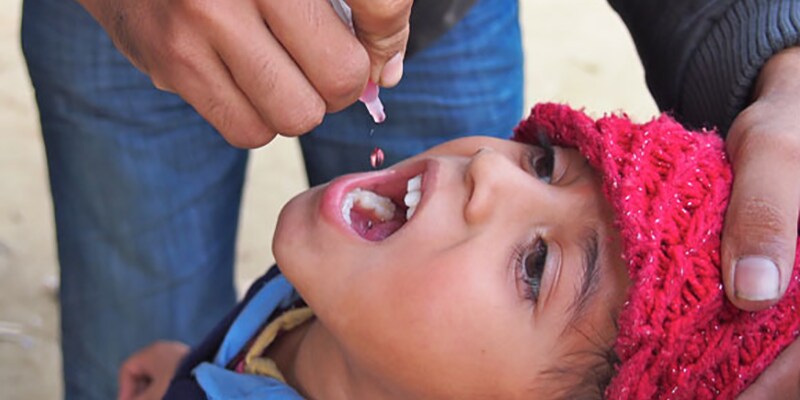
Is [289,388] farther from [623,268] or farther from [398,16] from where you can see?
[398,16]

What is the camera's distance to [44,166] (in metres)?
2.83

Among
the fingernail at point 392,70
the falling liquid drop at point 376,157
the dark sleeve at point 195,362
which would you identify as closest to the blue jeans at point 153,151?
the falling liquid drop at point 376,157

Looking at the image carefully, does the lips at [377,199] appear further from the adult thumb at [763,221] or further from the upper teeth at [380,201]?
the adult thumb at [763,221]

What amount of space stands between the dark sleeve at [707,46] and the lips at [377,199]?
0.39 m

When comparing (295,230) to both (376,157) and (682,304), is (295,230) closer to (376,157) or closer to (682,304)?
(376,157)

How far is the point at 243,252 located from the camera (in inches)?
106

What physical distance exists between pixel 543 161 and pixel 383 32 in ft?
1.30

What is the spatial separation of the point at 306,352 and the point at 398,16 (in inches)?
23.0

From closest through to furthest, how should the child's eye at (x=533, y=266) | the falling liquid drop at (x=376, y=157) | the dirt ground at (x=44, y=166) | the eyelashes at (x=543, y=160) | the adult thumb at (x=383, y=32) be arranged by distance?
the adult thumb at (x=383, y=32)
the child's eye at (x=533, y=266)
the eyelashes at (x=543, y=160)
the falling liquid drop at (x=376, y=157)
the dirt ground at (x=44, y=166)

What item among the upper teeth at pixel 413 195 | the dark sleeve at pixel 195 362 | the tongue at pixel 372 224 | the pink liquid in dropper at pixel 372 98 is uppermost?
the pink liquid in dropper at pixel 372 98

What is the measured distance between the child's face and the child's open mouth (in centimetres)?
4

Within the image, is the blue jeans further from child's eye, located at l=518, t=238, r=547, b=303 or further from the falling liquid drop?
child's eye, located at l=518, t=238, r=547, b=303

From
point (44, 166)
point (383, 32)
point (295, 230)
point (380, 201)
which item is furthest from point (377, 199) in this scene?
point (44, 166)

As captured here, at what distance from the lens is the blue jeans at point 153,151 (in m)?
1.53
